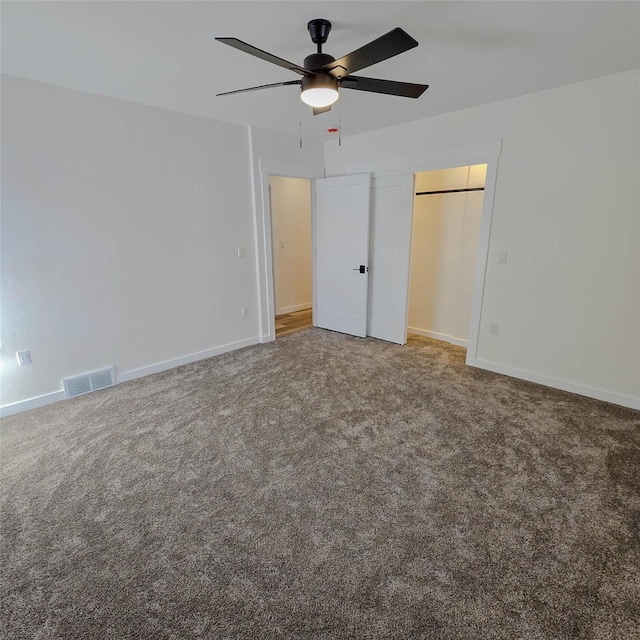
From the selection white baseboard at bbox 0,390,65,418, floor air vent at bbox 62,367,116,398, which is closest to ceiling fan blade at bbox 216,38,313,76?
floor air vent at bbox 62,367,116,398

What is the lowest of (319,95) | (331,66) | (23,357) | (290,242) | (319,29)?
(23,357)

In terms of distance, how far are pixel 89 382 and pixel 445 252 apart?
415 centimetres

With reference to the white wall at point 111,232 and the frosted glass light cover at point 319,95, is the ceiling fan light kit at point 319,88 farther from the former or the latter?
the white wall at point 111,232

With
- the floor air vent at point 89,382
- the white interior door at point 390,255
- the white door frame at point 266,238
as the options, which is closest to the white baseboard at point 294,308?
the white door frame at point 266,238

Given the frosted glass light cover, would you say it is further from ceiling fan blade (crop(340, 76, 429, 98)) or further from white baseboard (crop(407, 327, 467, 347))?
white baseboard (crop(407, 327, 467, 347))

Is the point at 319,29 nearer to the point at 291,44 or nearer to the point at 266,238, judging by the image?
the point at 291,44

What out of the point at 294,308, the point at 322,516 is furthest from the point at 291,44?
the point at 294,308

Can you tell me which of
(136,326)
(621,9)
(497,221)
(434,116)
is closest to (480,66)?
(621,9)

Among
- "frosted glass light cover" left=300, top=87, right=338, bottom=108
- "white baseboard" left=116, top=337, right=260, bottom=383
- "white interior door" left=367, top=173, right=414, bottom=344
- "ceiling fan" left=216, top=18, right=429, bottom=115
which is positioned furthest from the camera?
"white interior door" left=367, top=173, right=414, bottom=344

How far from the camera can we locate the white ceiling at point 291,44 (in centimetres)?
176

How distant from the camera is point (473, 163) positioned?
3.40 metres

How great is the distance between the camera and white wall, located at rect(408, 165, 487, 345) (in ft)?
13.4

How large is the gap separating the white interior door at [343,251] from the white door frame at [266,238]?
0.44 meters

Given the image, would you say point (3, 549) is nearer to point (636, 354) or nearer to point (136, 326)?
point (136, 326)
